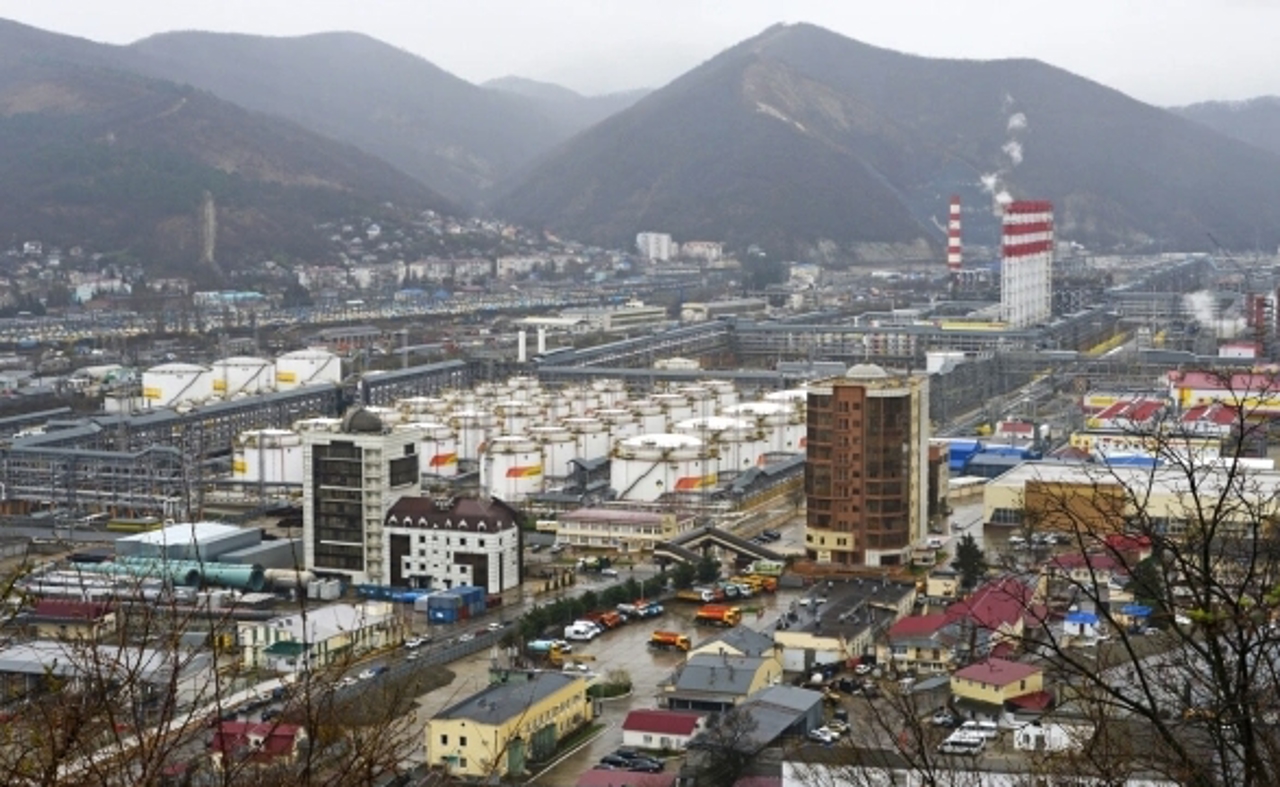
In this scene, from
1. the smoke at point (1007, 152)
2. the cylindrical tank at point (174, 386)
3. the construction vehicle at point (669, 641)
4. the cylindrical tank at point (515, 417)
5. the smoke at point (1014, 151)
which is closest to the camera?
the construction vehicle at point (669, 641)

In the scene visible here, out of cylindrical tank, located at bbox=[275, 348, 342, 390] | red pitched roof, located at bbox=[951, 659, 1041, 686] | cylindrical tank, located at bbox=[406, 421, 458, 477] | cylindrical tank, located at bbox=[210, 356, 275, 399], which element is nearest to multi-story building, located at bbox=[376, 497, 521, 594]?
red pitched roof, located at bbox=[951, 659, 1041, 686]

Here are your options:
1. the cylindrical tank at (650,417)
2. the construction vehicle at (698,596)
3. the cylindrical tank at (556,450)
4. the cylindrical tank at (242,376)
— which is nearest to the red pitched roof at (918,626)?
the construction vehicle at (698,596)

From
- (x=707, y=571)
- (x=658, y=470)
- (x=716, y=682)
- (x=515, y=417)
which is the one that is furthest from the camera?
(x=515, y=417)

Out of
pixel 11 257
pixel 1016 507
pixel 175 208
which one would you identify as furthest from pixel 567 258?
pixel 1016 507

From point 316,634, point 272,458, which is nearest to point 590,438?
point 272,458

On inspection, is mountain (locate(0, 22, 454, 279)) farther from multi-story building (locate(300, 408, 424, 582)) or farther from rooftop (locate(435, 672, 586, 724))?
rooftop (locate(435, 672, 586, 724))

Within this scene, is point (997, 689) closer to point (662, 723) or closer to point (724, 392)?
point (662, 723)

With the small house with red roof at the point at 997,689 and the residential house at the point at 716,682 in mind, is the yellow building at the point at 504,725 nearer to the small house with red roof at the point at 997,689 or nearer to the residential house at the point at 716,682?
the residential house at the point at 716,682
